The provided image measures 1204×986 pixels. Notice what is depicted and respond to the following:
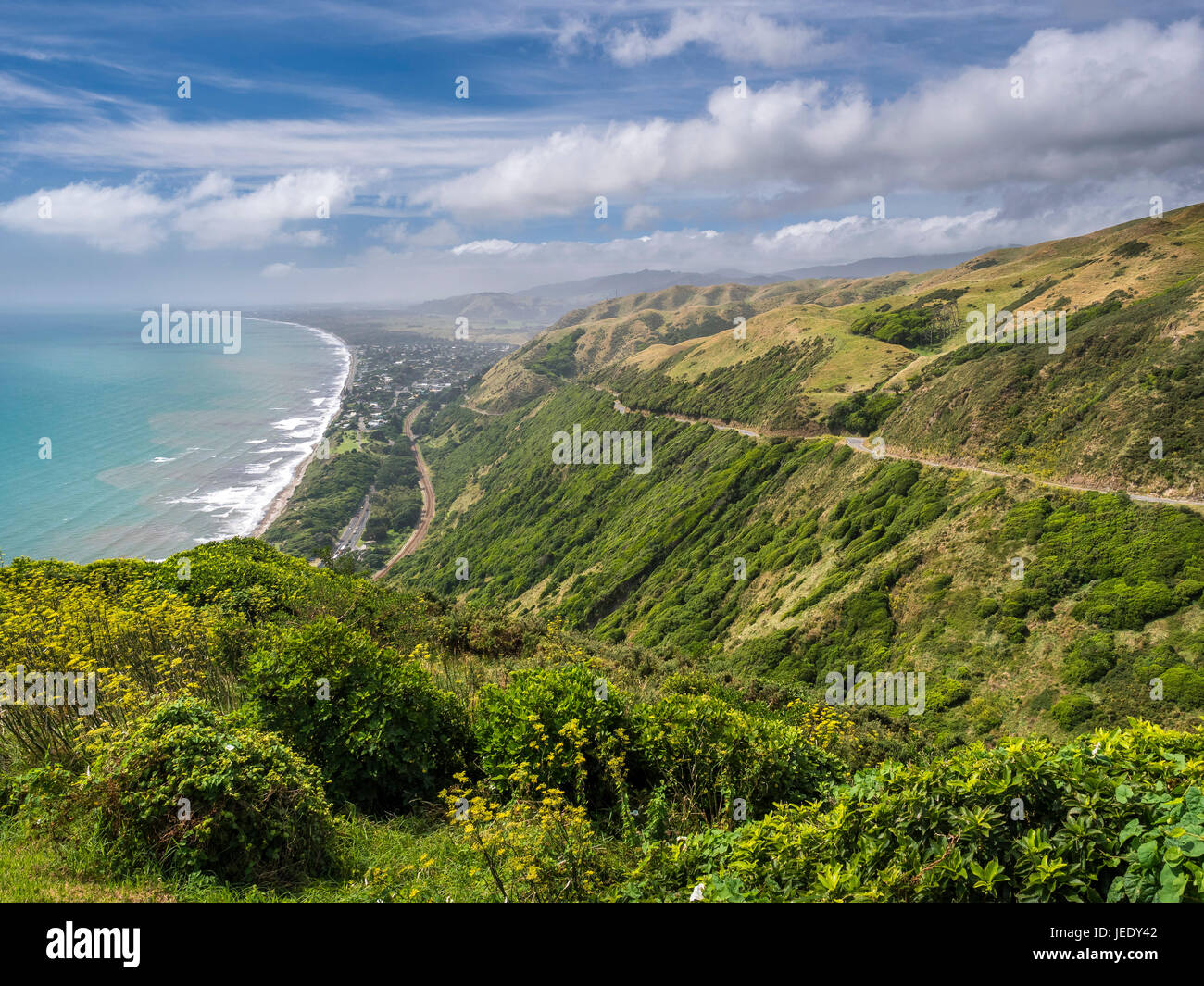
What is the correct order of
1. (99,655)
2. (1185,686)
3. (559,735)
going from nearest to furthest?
(559,735), (99,655), (1185,686)

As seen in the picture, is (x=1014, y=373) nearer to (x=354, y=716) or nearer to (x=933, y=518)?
(x=933, y=518)

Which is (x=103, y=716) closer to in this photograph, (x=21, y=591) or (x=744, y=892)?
(x=21, y=591)

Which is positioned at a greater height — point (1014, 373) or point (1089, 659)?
point (1014, 373)

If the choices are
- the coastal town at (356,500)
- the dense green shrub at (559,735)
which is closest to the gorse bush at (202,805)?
the dense green shrub at (559,735)

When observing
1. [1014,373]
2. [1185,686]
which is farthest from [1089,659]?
[1014,373]
